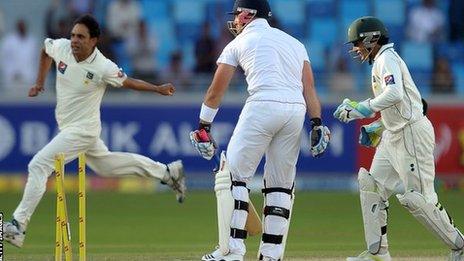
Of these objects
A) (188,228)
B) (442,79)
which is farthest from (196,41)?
(188,228)

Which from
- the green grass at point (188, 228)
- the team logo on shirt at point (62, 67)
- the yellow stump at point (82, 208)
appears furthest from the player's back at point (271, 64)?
the team logo on shirt at point (62, 67)

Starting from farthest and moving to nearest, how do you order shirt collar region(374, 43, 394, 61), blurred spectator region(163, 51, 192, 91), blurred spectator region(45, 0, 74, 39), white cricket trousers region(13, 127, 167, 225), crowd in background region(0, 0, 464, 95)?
crowd in background region(0, 0, 464, 95) → blurred spectator region(163, 51, 192, 91) → blurred spectator region(45, 0, 74, 39) → white cricket trousers region(13, 127, 167, 225) → shirt collar region(374, 43, 394, 61)

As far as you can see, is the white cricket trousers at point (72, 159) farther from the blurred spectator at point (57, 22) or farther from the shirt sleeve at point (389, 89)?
the blurred spectator at point (57, 22)

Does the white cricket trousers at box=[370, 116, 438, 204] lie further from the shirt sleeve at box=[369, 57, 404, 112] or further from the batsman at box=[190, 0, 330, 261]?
the batsman at box=[190, 0, 330, 261]

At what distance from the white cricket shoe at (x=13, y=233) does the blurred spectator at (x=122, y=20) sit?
24.9 ft

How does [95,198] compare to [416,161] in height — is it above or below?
below

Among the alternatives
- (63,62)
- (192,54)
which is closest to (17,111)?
(192,54)

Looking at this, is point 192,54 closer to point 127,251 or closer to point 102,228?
point 102,228

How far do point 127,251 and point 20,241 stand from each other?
83cm

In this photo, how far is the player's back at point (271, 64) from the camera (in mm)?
7617

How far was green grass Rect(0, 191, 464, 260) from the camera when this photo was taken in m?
9.45

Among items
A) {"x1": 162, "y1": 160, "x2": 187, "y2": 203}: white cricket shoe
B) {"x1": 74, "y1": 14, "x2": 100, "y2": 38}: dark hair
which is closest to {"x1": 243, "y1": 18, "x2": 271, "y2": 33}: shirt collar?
{"x1": 74, "y1": 14, "x2": 100, "y2": 38}: dark hair

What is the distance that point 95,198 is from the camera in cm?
1459

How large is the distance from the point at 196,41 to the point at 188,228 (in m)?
5.13
